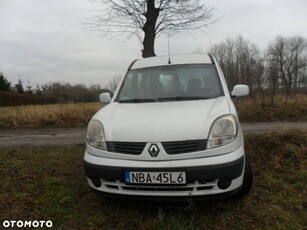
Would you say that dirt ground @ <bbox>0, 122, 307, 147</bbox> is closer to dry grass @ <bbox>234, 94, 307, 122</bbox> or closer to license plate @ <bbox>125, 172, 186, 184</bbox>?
dry grass @ <bbox>234, 94, 307, 122</bbox>

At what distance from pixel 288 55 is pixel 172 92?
64.3 metres

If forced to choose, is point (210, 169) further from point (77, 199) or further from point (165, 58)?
point (165, 58)

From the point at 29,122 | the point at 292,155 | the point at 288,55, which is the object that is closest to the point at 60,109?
the point at 29,122

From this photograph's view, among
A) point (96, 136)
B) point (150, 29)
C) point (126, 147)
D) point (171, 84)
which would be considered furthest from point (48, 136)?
point (126, 147)

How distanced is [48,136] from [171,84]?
5625 millimetres

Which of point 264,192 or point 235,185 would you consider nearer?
point 235,185

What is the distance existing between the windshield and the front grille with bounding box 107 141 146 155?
1.08 m

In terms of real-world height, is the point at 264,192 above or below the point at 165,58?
below

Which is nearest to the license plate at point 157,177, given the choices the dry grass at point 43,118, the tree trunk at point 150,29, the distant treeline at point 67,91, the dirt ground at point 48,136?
the dirt ground at point 48,136

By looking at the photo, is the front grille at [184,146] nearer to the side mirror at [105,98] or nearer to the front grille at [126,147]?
the front grille at [126,147]

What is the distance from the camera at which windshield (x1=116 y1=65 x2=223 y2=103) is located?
422 centimetres

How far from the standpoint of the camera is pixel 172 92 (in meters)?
4.32

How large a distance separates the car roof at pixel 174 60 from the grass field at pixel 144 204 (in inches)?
73.7

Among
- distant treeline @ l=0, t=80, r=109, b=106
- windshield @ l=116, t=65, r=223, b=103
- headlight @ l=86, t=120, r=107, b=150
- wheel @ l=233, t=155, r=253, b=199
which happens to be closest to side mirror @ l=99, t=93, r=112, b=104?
windshield @ l=116, t=65, r=223, b=103
